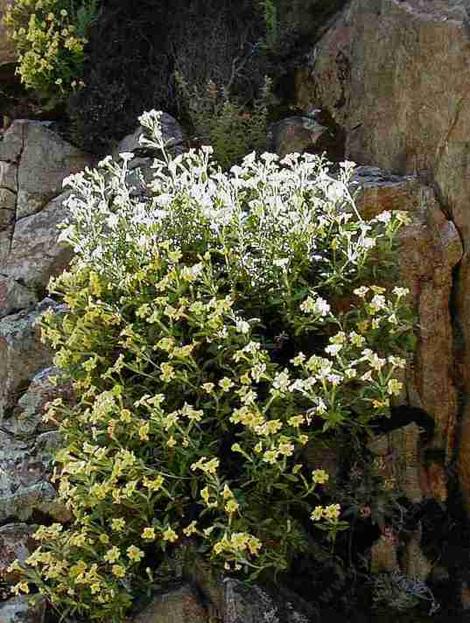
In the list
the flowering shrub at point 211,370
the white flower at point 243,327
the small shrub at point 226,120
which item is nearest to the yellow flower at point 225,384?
the flowering shrub at point 211,370

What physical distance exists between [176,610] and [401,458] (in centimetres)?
123

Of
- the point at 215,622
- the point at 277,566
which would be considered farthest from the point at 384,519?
A: the point at 215,622

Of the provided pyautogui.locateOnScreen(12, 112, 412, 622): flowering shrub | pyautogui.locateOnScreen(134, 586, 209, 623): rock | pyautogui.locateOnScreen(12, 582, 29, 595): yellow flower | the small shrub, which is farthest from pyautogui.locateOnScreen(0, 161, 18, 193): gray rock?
pyautogui.locateOnScreen(134, 586, 209, 623): rock

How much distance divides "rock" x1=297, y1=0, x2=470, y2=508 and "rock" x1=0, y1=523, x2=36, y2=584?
2.03 metres

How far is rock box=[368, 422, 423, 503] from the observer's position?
362cm

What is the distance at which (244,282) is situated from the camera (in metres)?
3.59

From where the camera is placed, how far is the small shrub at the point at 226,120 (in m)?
4.79

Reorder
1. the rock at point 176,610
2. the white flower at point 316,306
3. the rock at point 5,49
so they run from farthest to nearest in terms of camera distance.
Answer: the rock at point 5,49, the white flower at point 316,306, the rock at point 176,610

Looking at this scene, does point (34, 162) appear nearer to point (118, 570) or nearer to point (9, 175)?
point (9, 175)

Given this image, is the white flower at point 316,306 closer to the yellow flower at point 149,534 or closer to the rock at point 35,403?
the yellow flower at point 149,534

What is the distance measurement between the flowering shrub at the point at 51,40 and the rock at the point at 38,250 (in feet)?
3.04

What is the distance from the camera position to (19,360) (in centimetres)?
441

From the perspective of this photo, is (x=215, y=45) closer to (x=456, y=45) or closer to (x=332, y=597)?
(x=456, y=45)

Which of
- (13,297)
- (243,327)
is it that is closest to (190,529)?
(243,327)
